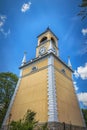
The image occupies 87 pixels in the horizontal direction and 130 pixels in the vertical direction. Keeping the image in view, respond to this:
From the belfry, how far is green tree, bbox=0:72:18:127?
3.50m

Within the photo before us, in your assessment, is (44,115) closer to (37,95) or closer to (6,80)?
(37,95)

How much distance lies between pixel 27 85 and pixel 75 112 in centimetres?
812

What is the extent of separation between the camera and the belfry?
1505cm

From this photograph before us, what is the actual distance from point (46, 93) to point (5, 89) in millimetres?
10716

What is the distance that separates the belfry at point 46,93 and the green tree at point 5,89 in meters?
3.50

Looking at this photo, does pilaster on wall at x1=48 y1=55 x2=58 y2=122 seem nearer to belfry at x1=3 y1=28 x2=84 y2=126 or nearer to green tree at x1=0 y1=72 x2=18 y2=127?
belfry at x1=3 y1=28 x2=84 y2=126

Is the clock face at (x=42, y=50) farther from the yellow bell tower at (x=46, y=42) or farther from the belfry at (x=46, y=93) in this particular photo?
the belfry at (x=46, y=93)

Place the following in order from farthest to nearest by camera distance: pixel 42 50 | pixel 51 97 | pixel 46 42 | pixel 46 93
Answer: pixel 46 42
pixel 42 50
pixel 46 93
pixel 51 97

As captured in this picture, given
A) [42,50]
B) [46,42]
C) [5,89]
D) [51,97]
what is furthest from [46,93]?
[46,42]

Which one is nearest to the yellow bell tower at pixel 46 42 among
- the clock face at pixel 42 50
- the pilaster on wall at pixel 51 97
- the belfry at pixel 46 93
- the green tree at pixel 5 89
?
the clock face at pixel 42 50

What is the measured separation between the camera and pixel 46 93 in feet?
52.6

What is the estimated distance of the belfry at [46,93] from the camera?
15.1 m

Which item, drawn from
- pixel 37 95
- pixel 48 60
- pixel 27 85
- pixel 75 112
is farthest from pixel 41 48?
pixel 75 112

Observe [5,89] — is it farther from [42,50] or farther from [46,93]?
[46,93]
